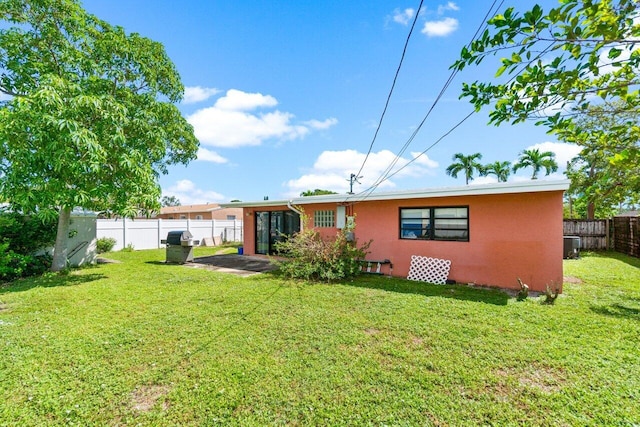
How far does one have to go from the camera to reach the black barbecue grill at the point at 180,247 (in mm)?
11087

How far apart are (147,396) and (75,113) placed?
7.20 m

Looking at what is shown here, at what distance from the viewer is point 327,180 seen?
3156 cm

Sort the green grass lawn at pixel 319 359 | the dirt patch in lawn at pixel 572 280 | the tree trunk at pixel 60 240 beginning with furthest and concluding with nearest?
the tree trunk at pixel 60 240
the dirt patch in lawn at pixel 572 280
the green grass lawn at pixel 319 359

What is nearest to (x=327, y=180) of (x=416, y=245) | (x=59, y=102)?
(x=416, y=245)

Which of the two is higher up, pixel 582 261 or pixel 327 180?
pixel 327 180

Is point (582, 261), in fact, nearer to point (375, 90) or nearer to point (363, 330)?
point (375, 90)

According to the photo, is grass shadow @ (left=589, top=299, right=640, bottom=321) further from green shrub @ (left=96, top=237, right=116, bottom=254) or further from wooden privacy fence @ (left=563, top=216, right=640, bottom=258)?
green shrub @ (left=96, top=237, right=116, bottom=254)

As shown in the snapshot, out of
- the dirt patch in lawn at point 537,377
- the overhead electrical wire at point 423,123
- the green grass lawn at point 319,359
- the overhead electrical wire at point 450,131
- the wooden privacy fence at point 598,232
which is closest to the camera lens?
the overhead electrical wire at point 450,131

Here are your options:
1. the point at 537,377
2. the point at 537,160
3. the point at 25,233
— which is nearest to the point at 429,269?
the point at 537,377

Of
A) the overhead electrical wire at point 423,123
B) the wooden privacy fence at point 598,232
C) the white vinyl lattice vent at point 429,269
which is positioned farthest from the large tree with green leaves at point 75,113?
the wooden privacy fence at point 598,232

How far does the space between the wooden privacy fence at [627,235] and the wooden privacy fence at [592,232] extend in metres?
0.36

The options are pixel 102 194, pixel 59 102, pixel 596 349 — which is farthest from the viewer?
pixel 102 194

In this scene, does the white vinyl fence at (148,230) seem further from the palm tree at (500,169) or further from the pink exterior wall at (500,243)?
the palm tree at (500,169)

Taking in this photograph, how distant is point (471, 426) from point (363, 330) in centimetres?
211
